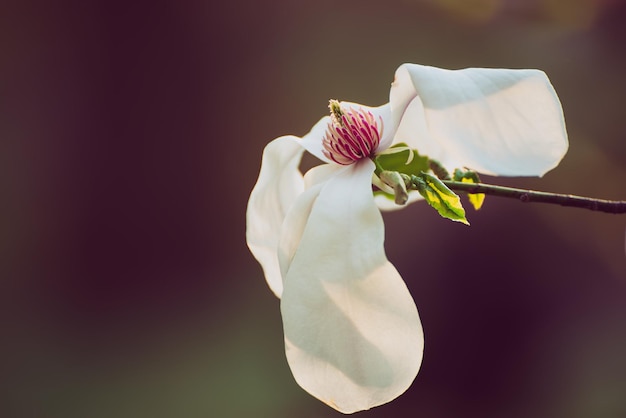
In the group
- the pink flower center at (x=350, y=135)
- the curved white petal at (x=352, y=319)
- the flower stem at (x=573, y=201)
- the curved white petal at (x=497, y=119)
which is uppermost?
the pink flower center at (x=350, y=135)

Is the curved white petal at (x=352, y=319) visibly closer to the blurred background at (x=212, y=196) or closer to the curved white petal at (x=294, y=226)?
the curved white petal at (x=294, y=226)

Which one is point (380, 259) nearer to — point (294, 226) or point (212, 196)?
point (294, 226)

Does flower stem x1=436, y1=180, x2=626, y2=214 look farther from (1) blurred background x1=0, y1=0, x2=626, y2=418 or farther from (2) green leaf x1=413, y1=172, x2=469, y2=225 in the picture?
(1) blurred background x1=0, y1=0, x2=626, y2=418

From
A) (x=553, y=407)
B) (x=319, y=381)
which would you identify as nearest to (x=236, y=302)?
(x=553, y=407)

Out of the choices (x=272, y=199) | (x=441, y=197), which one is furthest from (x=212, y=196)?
(x=441, y=197)

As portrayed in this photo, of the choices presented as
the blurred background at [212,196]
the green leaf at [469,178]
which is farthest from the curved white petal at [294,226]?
the blurred background at [212,196]

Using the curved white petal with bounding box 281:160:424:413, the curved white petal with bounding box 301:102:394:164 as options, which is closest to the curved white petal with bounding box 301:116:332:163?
the curved white petal with bounding box 301:102:394:164
